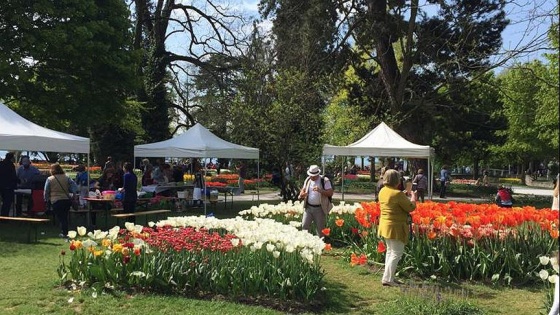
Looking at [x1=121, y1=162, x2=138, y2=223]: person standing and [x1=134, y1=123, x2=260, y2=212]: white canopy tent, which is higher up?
[x1=134, y1=123, x2=260, y2=212]: white canopy tent

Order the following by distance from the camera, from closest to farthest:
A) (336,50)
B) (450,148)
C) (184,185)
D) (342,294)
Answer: (342,294) → (184,185) → (336,50) → (450,148)

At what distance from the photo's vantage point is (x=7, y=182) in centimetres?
1291

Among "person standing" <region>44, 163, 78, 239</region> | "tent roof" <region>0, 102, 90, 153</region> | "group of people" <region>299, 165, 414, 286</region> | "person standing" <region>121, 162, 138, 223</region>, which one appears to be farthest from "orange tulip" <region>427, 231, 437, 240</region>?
"tent roof" <region>0, 102, 90, 153</region>

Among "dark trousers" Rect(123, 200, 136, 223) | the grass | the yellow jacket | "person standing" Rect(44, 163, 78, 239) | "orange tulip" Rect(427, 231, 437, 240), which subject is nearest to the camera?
the grass

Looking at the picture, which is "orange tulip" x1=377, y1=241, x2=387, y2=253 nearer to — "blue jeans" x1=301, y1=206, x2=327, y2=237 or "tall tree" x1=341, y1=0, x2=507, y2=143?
"blue jeans" x1=301, y1=206, x2=327, y2=237

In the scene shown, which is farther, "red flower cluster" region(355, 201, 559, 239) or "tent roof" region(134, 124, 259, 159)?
"tent roof" region(134, 124, 259, 159)

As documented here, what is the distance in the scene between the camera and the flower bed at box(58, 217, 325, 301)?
21.2 ft

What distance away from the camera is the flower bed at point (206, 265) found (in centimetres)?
645

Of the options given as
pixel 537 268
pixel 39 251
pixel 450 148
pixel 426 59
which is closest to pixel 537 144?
pixel 450 148

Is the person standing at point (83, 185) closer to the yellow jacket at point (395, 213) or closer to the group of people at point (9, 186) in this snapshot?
the group of people at point (9, 186)

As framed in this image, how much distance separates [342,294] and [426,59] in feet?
63.0

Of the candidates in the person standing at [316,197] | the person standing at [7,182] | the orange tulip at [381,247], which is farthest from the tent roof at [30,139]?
the orange tulip at [381,247]

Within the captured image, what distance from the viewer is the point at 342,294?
23.6ft

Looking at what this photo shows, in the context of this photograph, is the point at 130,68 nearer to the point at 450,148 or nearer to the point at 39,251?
the point at 39,251
